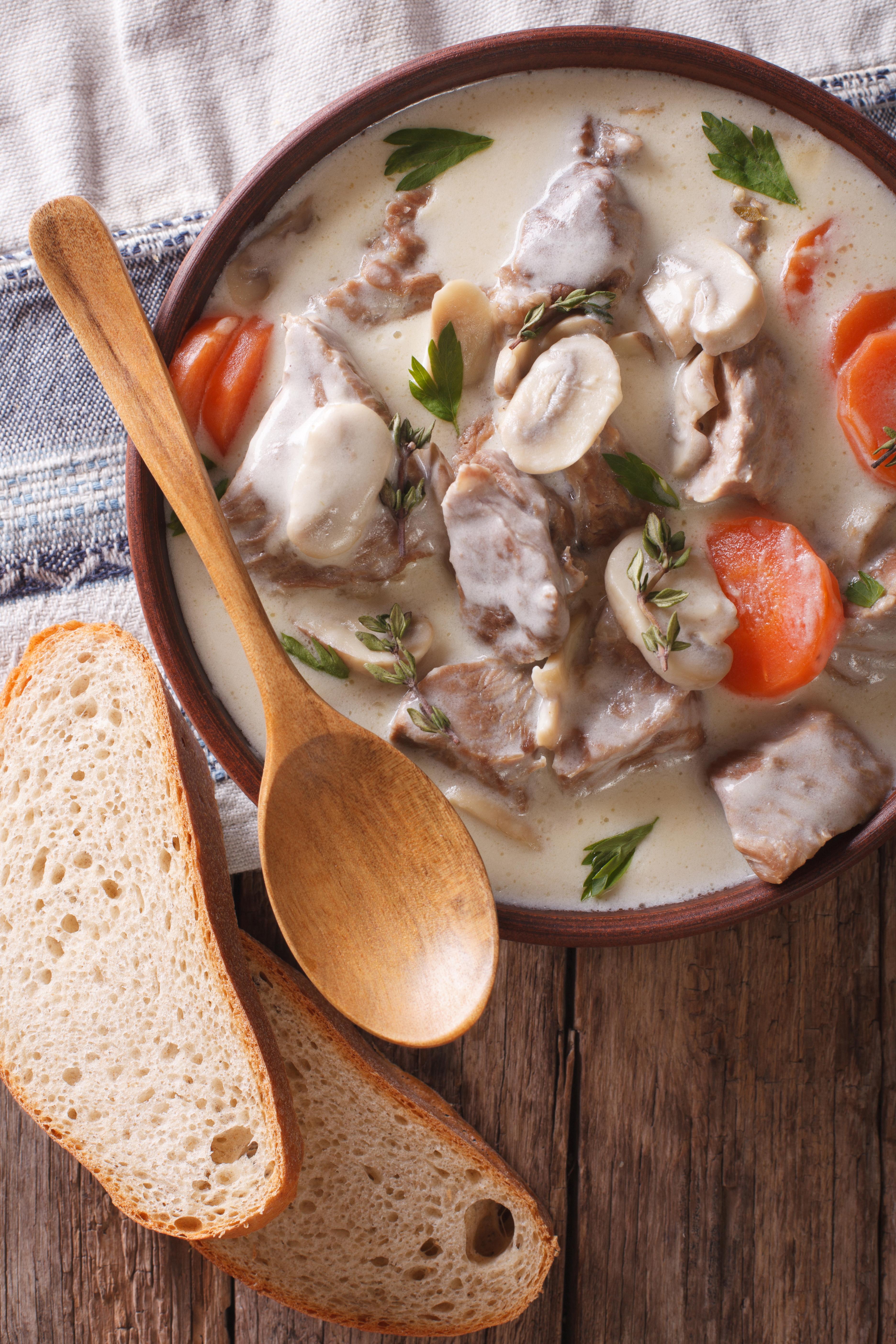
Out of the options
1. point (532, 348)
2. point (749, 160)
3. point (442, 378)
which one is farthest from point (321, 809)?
point (749, 160)

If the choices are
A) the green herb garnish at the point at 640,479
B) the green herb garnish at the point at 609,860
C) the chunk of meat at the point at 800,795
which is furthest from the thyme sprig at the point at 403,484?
the chunk of meat at the point at 800,795

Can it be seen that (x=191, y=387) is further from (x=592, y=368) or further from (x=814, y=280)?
(x=814, y=280)

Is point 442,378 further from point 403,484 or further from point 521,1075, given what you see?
point 521,1075

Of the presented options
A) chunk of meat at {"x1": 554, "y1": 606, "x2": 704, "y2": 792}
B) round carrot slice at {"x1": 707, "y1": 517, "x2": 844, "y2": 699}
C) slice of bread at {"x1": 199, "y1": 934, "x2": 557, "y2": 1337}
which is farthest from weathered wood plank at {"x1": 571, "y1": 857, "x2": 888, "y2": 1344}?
round carrot slice at {"x1": 707, "y1": 517, "x2": 844, "y2": 699}

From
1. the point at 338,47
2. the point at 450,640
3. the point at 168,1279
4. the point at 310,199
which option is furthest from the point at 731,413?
the point at 168,1279

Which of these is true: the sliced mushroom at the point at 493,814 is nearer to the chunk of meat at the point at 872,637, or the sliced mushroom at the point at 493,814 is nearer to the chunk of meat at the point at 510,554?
the chunk of meat at the point at 510,554

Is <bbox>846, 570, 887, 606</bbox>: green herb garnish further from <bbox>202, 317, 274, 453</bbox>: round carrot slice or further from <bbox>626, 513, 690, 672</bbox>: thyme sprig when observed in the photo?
<bbox>202, 317, 274, 453</bbox>: round carrot slice

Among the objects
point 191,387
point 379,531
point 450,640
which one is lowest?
point 450,640
